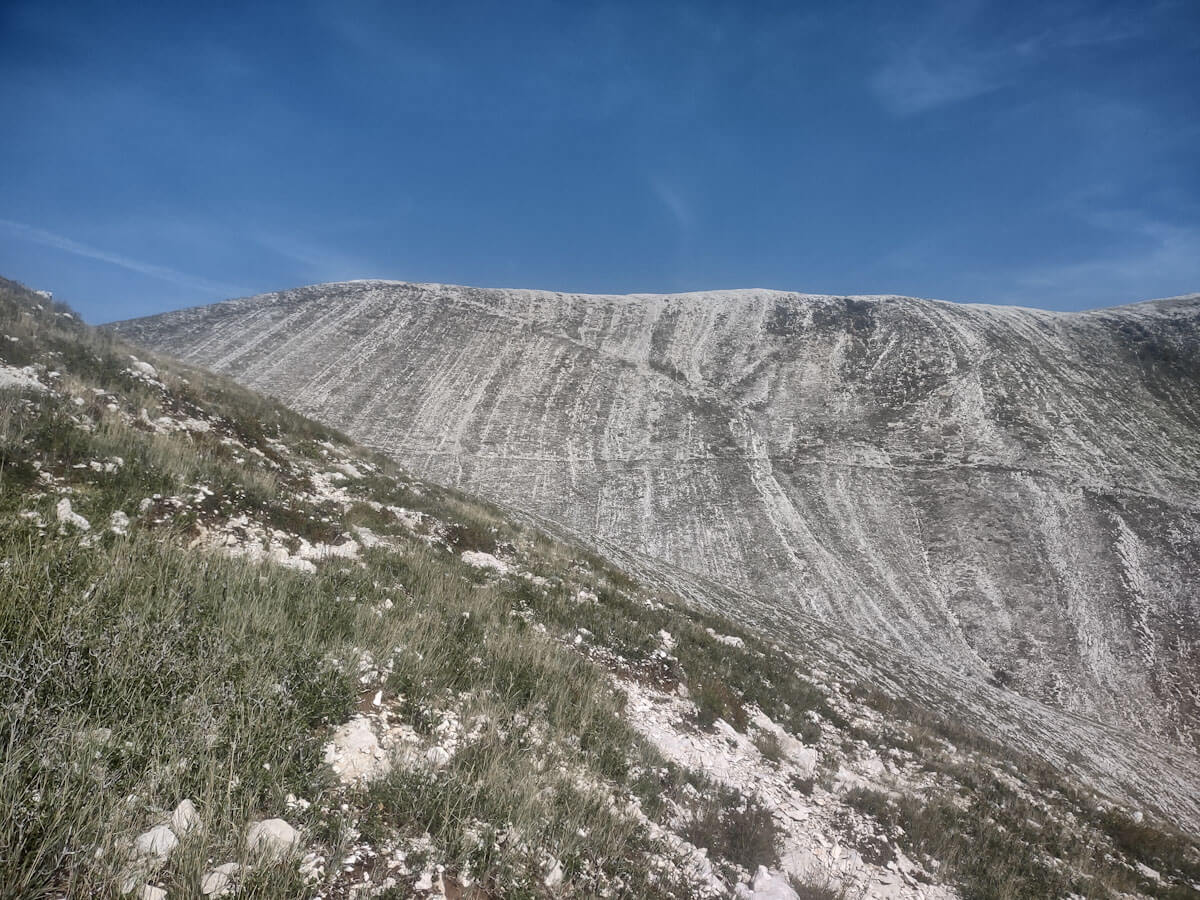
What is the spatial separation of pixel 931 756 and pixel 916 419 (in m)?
29.2

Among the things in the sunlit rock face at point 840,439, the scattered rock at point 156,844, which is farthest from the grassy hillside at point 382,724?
the sunlit rock face at point 840,439

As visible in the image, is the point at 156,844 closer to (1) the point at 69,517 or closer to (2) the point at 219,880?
(2) the point at 219,880

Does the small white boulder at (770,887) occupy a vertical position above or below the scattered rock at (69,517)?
below

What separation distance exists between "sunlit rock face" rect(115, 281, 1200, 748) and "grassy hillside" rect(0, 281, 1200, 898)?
9.27 m

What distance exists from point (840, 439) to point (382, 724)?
108 feet

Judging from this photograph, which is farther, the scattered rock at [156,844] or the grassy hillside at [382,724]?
the grassy hillside at [382,724]

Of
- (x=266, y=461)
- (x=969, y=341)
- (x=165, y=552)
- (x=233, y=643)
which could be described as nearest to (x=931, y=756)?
(x=233, y=643)

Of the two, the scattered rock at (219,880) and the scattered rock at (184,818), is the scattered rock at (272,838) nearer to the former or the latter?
the scattered rock at (219,880)

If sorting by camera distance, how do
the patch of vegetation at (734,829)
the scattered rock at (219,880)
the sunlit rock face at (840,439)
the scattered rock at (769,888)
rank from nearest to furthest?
the scattered rock at (219,880) → the scattered rock at (769,888) → the patch of vegetation at (734,829) → the sunlit rock face at (840,439)

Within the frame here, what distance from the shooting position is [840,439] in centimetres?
3284

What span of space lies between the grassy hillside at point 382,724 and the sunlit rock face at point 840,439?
30.4ft

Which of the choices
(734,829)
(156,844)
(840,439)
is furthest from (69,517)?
(840,439)

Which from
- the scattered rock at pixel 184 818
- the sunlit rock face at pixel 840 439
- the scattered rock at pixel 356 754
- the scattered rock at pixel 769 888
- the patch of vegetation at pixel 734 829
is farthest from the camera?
the sunlit rock face at pixel 840 439

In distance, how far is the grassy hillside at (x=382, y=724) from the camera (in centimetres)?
287
